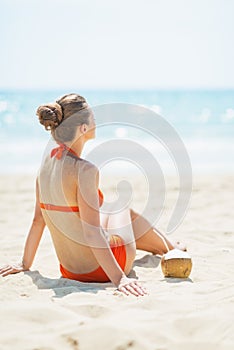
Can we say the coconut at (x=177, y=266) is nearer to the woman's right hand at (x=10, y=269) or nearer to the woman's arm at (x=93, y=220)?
the woman's arm at (x=93, y=220)

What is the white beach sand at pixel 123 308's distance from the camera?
259 centimetres

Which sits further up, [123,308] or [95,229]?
[95,229]

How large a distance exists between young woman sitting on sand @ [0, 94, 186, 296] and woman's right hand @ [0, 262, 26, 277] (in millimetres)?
31

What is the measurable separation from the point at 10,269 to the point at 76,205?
0.85m

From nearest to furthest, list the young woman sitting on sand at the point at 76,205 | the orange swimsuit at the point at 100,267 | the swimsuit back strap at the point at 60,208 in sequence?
the young woman sitting on sand at the point at 76,205 < the swimsuit back strap at the point at 60,208 < the orange swimsuit at the point at 100,267

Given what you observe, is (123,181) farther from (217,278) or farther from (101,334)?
(101,334)

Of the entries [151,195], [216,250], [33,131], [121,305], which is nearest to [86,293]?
[121,305]

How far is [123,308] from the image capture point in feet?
9.95

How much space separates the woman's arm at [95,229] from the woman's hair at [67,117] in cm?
30

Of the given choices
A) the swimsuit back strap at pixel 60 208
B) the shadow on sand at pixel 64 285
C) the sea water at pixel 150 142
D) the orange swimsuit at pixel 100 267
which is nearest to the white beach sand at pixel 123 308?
the shadow on sand at pixel 64 285

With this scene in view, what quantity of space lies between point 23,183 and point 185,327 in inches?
291

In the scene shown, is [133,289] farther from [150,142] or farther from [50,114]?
[150,142]

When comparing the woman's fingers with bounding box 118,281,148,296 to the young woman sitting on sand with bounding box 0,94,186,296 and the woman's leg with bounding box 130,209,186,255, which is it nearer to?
the young woman sitting on sand with bounding box 0,94,186,296

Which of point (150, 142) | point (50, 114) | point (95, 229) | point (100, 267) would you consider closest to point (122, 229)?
point (100, 267)
